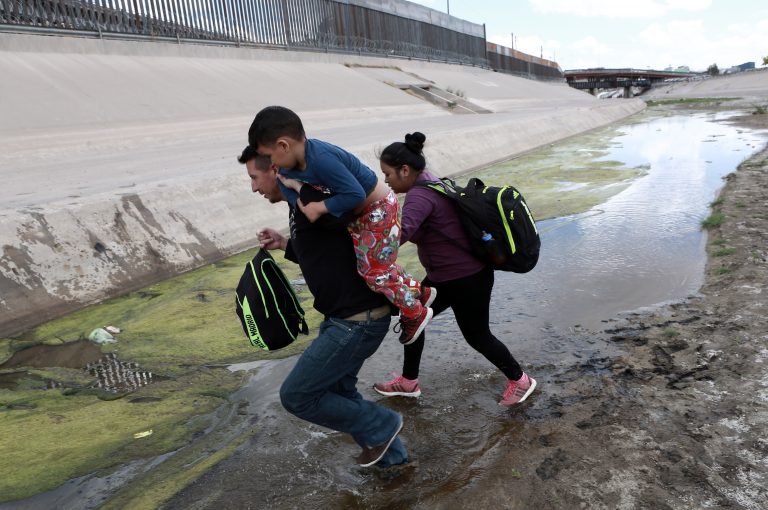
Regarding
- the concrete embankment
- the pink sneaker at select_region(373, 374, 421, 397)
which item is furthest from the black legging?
the concrete embankment

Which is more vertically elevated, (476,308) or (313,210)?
(313,210)

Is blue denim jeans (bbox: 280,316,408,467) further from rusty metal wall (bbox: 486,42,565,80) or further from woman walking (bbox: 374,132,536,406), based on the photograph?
rusty metal wall (bbox: 486,42,565,80)

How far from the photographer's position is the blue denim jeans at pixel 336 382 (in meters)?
2.53

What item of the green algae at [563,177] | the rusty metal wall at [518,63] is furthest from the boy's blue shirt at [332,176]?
the rusty metal wall at [518,63]

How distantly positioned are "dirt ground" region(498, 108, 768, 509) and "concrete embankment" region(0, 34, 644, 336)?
14.1 feet

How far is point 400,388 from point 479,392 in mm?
500

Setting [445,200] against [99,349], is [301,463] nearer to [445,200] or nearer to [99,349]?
[445,200]

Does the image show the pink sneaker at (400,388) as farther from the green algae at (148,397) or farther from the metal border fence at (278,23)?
the metal border fence at (278,23)

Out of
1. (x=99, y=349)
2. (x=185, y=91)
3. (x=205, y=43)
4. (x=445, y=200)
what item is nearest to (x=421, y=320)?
(x=445, y=200)

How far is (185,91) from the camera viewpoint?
1458 cm

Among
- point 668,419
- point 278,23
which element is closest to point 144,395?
point 668,419

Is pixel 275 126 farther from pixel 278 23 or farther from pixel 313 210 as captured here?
pixel 278 23

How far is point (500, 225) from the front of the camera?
321cm

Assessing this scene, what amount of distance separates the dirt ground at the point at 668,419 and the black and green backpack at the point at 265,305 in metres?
1.18
